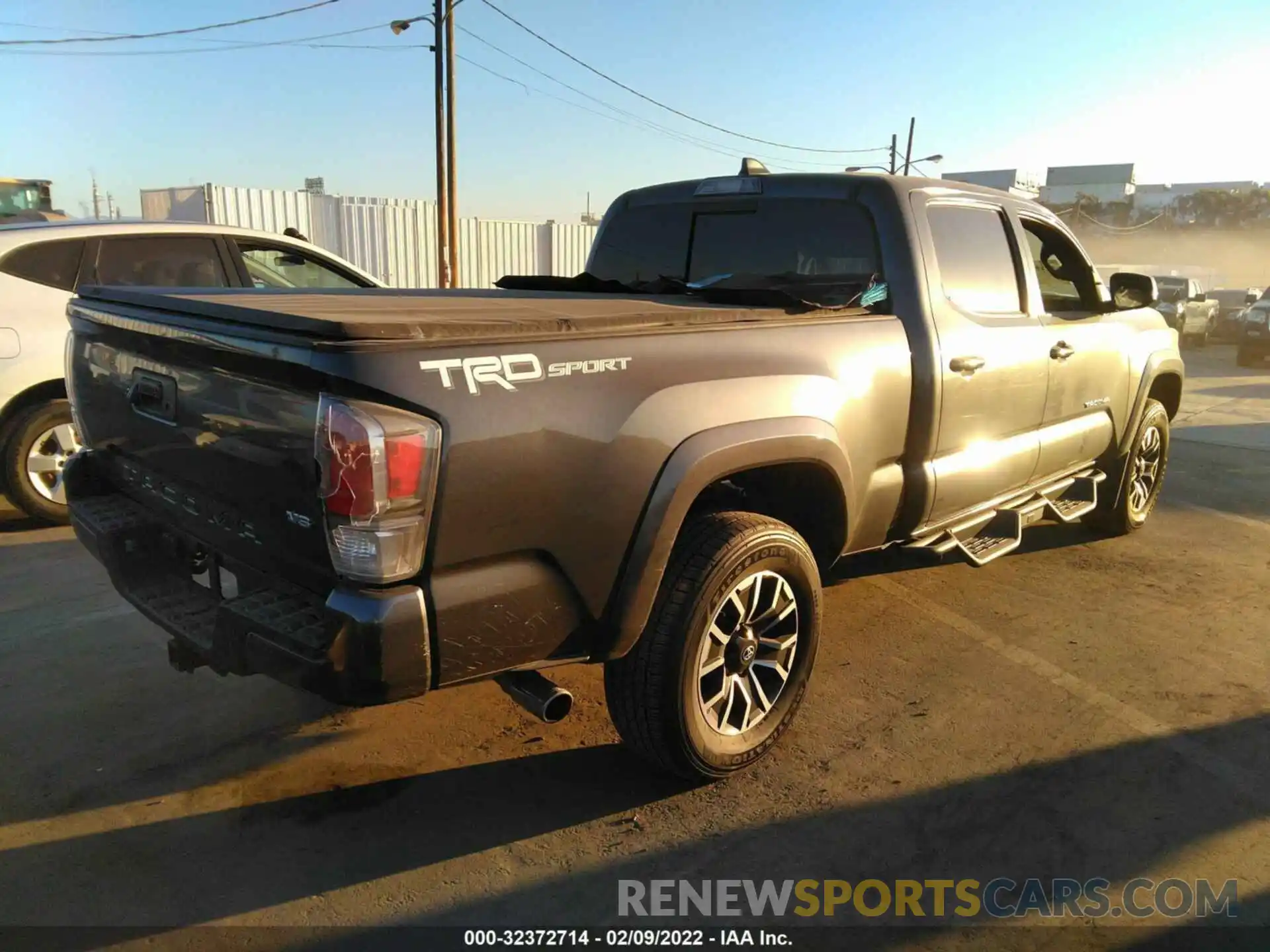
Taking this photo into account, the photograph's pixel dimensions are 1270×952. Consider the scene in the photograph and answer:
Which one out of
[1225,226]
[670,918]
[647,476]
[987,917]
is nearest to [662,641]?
[647,476]

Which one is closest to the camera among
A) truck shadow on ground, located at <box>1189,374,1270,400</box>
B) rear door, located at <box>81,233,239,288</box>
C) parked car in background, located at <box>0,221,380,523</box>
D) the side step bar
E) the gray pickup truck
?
the gray pickup truck

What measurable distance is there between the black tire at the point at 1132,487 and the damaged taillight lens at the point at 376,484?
4908mm

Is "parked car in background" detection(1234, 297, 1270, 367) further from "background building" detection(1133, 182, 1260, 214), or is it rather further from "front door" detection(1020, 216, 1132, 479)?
"background building" detection(1133, 182, 1260, 214)

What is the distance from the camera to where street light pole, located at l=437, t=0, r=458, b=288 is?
17.0 meters

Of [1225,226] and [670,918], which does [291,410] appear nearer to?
[670,918]

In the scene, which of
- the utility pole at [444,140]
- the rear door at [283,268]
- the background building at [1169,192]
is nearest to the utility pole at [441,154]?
the utility pole at [444,140]

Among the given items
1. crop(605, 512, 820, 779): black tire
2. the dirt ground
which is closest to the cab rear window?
crop(605, 512, 820, 779): black tire

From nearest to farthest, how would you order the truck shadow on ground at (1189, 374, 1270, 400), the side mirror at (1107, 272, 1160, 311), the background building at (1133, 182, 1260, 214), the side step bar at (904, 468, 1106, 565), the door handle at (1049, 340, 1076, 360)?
1. the side step bar at (904, 468, 1106, 565)
2. the door handle at (1049, 340, 1076, 360)
3. the side mirror at (1107, 272, 1160, 311)
4. the truck shadow on ground at (1189, 374, 1270, 400)
5. the background building at (1133, 182, 1260, 214)

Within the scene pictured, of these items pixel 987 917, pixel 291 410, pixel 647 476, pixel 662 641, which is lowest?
pixel 987 917

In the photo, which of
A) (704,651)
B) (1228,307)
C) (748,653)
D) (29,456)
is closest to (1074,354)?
(748,653)

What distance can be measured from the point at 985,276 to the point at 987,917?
2790 millimetres

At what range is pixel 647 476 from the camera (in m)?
2.54

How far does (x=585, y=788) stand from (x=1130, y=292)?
4300 mm

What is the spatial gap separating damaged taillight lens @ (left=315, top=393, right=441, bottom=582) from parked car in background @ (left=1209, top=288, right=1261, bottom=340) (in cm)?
2606
